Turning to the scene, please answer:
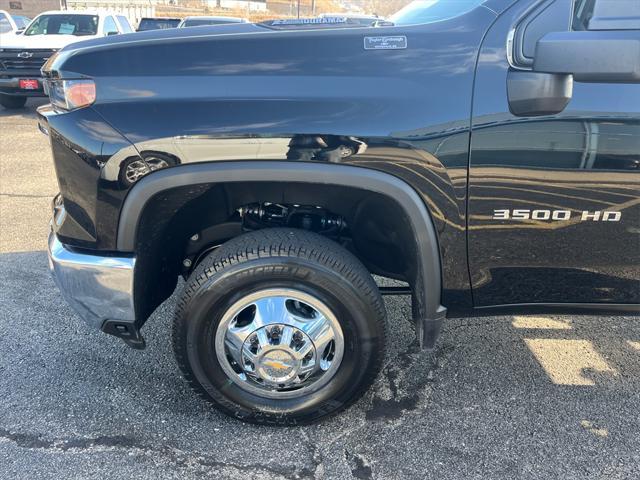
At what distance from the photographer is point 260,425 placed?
241 centimetres

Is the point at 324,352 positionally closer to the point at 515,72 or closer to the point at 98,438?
the point at 98,438

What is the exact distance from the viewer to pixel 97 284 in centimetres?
215

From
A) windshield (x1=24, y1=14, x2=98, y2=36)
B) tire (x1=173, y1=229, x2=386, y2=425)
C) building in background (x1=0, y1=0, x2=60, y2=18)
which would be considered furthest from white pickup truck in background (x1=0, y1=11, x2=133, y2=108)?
building in background (x1=0, y1=0, x2=60, y2=18)

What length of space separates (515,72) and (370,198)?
712mm

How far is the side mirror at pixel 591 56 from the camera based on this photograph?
1.73 meters

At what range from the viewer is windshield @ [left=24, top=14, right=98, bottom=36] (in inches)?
453

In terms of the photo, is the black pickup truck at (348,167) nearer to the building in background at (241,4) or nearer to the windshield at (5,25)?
the windshield at (5,25)

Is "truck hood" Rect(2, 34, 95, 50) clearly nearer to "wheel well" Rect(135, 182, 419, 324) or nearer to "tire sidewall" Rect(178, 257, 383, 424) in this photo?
"wheel well" Rect(135, 182, 419, 324)

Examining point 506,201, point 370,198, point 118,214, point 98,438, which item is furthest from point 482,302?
point 98,438

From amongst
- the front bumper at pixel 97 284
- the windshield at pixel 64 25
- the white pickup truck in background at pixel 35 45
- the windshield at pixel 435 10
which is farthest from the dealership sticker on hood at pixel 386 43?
the windshield at pixel 64 25

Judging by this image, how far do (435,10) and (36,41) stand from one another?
10753mm

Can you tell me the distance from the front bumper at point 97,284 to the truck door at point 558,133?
54.0 inches

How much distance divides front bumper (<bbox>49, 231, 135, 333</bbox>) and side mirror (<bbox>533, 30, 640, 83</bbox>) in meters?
1.69

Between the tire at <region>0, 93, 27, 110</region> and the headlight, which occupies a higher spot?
the headlight
